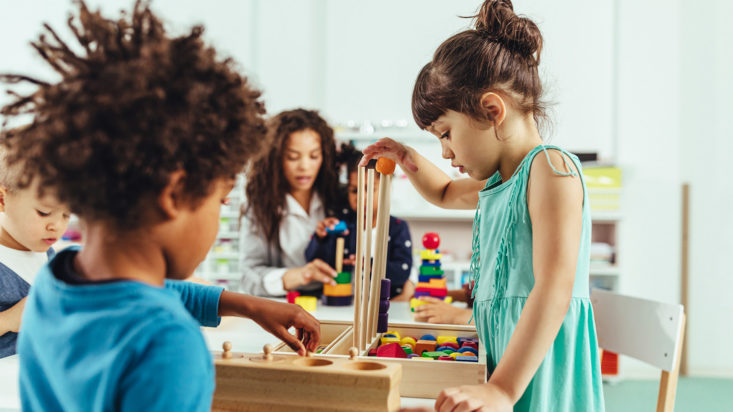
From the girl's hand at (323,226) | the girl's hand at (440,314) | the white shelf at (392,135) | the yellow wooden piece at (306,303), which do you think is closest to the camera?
the girl's hand at (440,314)

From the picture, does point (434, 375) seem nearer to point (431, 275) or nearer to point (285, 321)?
point (285, 321)

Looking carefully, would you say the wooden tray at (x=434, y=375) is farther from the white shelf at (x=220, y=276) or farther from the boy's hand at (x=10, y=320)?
the white shelf at (x=220, y=276)

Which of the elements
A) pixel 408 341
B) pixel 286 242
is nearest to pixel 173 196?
pixel 408 341

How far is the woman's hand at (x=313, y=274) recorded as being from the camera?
1574mm

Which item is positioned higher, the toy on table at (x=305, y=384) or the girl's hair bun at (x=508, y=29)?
the girl's hair bun at (x=508, y=29)

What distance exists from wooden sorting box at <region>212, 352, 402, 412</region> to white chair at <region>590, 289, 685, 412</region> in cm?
75

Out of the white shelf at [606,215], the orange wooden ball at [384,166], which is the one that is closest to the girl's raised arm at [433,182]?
the orange wooden ball at [384,166]

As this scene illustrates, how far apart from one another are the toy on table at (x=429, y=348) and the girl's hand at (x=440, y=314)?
0.46 feet

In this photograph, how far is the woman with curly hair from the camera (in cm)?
192

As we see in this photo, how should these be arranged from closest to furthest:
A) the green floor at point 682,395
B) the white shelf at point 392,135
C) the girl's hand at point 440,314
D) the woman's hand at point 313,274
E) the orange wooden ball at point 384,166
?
the orange wooden ball at point 384,166 < the girl's hand at point 440,314 < the woman's hand at point 313,274 < the green floor at point 682,395 < the white shelf at point 392,135

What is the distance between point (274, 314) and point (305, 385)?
0.18 m

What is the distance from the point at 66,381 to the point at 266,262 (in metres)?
1.49

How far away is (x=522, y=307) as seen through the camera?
80 centimetres

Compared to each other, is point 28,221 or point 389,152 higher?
point 389,152
